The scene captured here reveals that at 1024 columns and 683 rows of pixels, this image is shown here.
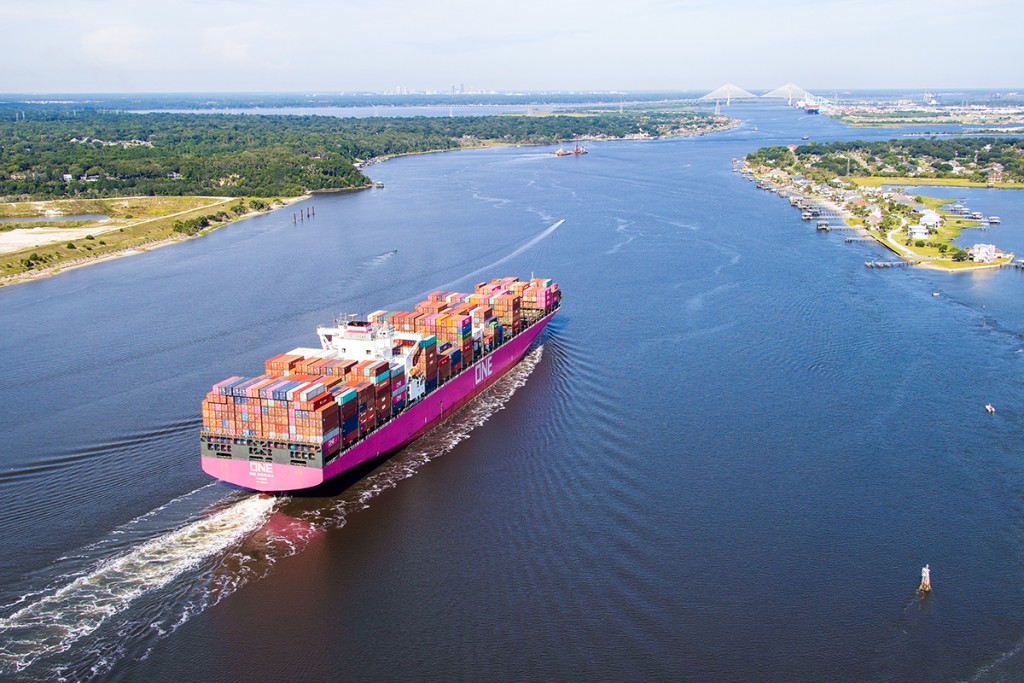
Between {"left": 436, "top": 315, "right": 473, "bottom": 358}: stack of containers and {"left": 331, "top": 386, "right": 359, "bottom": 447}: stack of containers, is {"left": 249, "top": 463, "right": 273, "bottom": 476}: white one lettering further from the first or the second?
{"left": 436, "top": 315, "right": 473, "bottom": 358}: stack of containers

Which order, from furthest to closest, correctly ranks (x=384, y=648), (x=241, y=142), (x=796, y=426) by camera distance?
(x=241, y=142) → (x=796, y=426) → (x=384, y=648)

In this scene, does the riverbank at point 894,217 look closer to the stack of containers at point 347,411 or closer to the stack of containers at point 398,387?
the stack of containers at point 398,387

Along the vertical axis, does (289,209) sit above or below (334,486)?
above

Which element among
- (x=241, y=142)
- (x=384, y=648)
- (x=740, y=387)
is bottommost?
(x=384, y=648)

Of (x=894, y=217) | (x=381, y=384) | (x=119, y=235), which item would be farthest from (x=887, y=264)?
(x=119, y=235)

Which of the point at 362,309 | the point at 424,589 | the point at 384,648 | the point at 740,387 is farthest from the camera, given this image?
the point at 362,309

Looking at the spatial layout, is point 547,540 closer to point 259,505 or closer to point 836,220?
point 259,505

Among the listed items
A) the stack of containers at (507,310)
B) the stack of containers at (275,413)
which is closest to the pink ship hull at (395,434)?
the stack of containers at (507,310)

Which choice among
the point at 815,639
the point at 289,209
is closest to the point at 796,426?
the point at 815,639
